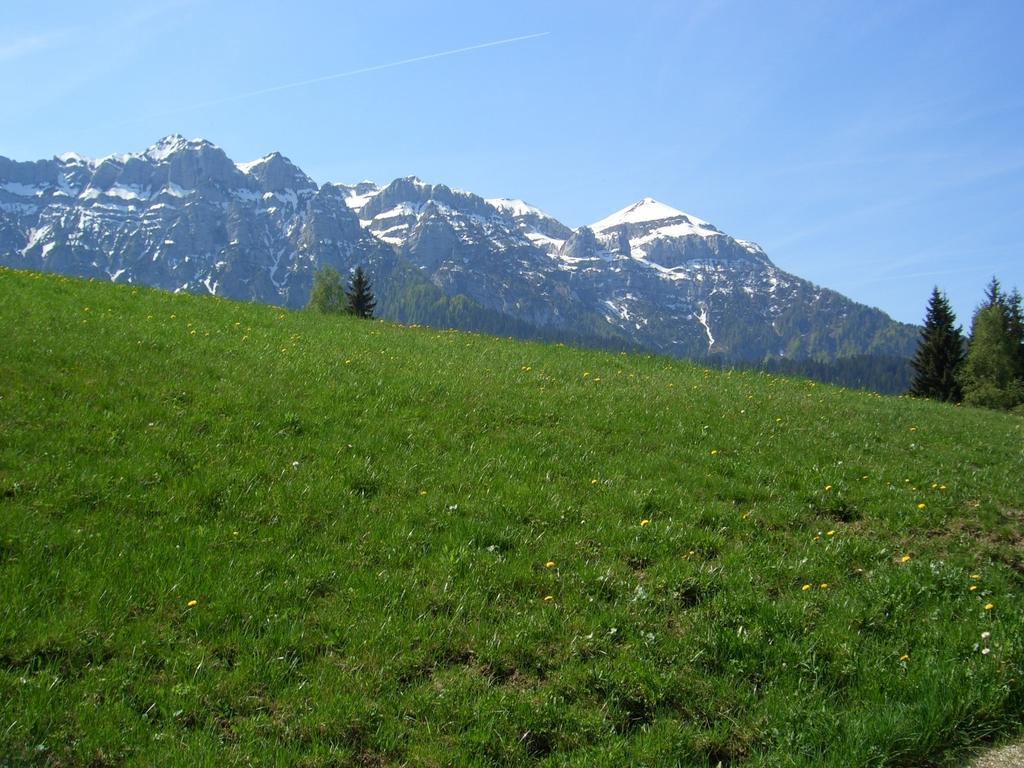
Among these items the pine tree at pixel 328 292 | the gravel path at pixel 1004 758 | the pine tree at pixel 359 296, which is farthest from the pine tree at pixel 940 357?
the gravel path at pixel 1004 758

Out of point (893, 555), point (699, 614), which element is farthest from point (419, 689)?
point (893, 555)

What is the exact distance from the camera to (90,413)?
1126 centimetres

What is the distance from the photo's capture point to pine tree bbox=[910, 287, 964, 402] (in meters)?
74.9

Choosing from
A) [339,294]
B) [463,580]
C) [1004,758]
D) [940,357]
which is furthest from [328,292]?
[1004,758]

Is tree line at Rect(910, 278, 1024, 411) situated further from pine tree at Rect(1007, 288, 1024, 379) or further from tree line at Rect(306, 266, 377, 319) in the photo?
tree line at Rect(306, 266, 377, 319)

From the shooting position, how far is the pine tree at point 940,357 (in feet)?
246

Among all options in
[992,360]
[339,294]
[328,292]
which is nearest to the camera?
[992,360]

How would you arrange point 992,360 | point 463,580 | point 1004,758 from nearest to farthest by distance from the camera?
point 1004,758, point 463,580, point 992,360

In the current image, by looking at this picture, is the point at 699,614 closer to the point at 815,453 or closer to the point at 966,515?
the point at 966,515

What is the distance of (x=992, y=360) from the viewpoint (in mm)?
73500

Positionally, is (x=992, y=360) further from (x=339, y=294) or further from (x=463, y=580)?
(x=463, y=580)

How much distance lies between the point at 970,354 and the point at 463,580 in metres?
82.0

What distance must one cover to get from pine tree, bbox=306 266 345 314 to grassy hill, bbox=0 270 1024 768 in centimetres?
8163

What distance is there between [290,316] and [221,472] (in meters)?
15.6
